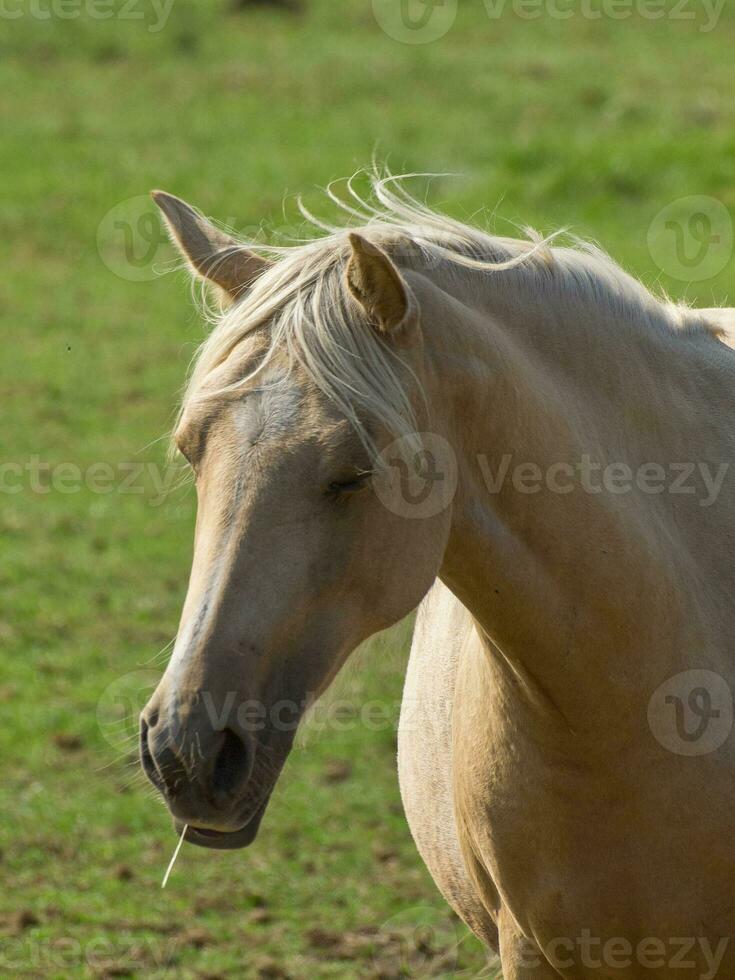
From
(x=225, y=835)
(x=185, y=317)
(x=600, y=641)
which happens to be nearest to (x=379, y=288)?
(x=600, y=641)

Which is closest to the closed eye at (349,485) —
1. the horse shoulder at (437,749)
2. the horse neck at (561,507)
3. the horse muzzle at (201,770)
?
the horse neck at (561,507)

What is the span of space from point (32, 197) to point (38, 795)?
8.50 m

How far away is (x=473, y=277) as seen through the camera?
96.1 inches

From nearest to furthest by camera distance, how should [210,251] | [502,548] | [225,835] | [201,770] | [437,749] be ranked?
[201,770], [225,835], [502,548], [210,251], [437,749]

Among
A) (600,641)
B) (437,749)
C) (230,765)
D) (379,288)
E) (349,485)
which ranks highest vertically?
(379,288)

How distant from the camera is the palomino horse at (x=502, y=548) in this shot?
2.13 m

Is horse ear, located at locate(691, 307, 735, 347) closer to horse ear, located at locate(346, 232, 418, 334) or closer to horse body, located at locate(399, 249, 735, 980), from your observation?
horse body, located at locate(399, 249, 735, 980)

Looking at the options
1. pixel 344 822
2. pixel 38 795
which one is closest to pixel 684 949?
pixel 344 822

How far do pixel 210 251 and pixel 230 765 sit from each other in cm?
102

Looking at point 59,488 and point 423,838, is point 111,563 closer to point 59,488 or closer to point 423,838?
point 59,488

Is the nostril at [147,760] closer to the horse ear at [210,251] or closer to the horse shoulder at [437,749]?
the horse ear at [210,251]

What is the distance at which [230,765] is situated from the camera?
2129 millimetres

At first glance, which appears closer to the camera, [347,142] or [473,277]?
[473,277]

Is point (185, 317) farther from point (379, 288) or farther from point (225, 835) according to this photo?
point (225, 835)
